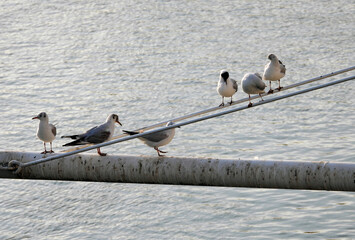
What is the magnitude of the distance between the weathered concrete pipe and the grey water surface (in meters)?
4.51

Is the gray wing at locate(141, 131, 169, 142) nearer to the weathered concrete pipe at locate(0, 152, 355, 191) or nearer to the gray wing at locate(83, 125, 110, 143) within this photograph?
the weathered concrete pipe at locate(0, 152, 355, 191)

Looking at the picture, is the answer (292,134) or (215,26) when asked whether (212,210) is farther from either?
(215,26)

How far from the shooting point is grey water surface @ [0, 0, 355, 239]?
16.6 m

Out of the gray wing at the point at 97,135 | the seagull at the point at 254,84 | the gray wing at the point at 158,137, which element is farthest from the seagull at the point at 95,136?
the seagull at the point at 254,84

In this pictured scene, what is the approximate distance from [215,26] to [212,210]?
16738 millimetres

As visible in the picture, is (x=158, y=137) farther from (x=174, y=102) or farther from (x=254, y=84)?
(x=174, y=102)

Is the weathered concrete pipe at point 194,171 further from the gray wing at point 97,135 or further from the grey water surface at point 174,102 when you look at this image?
the grey water surface at point 174,102

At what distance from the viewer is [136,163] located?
1148 centimetres

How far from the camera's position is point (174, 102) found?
24156mm

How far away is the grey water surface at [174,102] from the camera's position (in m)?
16.6

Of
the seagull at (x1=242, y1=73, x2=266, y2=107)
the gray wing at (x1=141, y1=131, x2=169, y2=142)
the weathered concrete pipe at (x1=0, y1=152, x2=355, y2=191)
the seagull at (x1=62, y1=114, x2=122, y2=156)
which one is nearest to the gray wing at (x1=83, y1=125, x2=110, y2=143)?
the seagull at (x1=62, y1=114, x2=122, y2=156)

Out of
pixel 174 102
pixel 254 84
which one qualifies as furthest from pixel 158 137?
pixel 174 102

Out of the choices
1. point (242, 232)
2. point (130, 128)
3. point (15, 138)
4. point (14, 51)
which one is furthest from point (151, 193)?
point (14, 51)

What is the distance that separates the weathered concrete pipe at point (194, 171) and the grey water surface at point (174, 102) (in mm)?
4510
